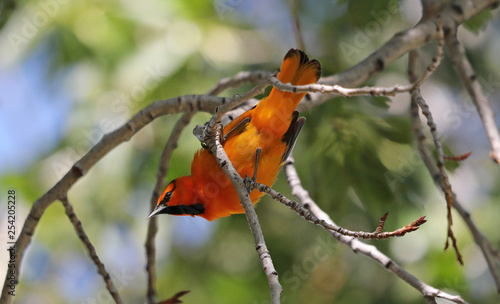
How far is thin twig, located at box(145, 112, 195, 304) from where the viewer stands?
3.59 m

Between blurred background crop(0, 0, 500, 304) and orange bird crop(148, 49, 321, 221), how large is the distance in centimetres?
201

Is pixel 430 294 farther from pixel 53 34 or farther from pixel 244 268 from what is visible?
pixel 53 34

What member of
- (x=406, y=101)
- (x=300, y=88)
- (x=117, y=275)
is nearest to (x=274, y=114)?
(x=300, y=88)

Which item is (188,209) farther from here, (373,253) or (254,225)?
(254,225)

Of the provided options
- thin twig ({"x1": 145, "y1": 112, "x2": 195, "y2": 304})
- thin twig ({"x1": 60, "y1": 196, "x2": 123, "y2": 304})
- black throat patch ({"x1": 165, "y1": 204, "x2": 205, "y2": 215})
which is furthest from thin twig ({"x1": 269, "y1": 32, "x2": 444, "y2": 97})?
thin twig ({"x1": 145, "y1": 112, "x2": 195, "y2": 304})

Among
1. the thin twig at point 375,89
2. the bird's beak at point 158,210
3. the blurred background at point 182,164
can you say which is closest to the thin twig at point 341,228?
the thin twig at point 375,89

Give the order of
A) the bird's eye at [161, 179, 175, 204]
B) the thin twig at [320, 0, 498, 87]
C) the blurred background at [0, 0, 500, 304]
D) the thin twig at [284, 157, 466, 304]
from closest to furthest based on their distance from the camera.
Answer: the thin twig at [284, 157, 466, 304] < the thin twig at [320, 0, 498, 87] < the bird's eye at [161, 179, 175, 204] < the blurred background at [0, 0, 500, 304]

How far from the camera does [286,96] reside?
3164mm

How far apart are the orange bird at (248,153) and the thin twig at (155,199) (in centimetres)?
25

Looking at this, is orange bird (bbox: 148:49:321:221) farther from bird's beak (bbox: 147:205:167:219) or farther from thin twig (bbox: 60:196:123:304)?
thin twig (bbox: 60:196:123:304)

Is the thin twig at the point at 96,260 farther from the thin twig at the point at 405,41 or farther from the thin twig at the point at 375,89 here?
the thin twig at the point at 405,41

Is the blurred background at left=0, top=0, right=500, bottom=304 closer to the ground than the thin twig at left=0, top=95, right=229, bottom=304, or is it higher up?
higher up

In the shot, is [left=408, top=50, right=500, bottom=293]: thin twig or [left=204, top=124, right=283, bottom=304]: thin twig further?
[left=408, top=50, right=500, bottom=293]: thin twig

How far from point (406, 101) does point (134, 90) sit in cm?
366
